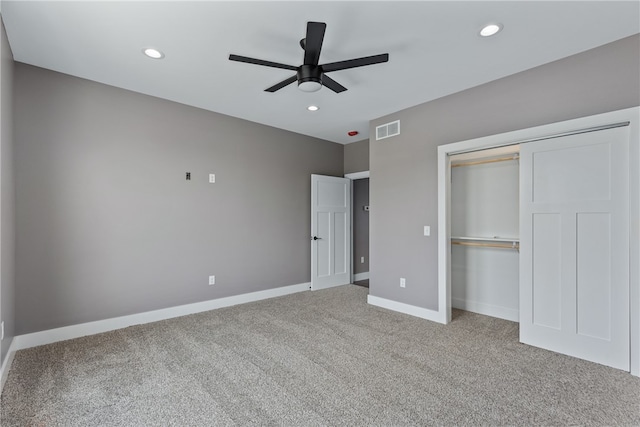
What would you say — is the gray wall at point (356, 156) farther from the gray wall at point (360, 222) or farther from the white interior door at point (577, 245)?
Answer: the white interior door at point (577, 245)

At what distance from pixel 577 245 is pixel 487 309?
Answer: 61.1 inches

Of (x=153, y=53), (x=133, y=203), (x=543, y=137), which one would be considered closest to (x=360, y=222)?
(x=543, y=137)

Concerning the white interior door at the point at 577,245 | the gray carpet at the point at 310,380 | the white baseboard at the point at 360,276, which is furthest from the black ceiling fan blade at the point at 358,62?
the white baseboard at the point at 360,276

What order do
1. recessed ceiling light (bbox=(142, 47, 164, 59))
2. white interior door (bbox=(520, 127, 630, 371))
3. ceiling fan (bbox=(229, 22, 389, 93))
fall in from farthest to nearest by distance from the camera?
recessed ceiling light (bbox=(142, 47, 164, 59)) < white interior door (bbox=(520, 127, 630, 371)) < ceiling fan (bbox=(229, 22, 389, 93))

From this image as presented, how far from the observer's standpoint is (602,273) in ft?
8.70

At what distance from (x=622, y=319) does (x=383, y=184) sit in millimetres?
2731

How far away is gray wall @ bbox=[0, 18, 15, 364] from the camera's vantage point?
2.34 meters

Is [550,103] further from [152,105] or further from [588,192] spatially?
[152,105]

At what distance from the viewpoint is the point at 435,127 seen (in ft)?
12.4

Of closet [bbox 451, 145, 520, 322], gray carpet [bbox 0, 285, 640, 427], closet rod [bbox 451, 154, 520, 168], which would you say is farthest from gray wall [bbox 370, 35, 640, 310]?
gray carpet [bbox 0, 285, 640, 427]

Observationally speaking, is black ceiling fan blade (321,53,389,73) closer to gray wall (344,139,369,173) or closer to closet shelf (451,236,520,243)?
closet shelf (451,236,520,243)

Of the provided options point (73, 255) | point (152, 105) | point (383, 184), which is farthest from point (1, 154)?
point (383, 184)

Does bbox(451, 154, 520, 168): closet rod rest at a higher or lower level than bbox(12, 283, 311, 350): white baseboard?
higher

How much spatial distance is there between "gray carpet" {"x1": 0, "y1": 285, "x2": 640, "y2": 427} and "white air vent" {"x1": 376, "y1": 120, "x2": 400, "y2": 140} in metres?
2.51
